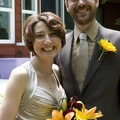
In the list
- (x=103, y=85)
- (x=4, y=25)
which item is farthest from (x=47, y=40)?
(x=4, y=25)

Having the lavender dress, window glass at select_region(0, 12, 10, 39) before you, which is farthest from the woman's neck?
window glass at select_region(0, 12, 10, 39)

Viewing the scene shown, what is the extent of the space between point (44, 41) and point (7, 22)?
6.57 m

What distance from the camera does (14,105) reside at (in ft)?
6.51

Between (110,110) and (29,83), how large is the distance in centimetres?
65

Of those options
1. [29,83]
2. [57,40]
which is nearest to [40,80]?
[29,83]

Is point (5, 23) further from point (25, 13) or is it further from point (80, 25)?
point (80, 25)

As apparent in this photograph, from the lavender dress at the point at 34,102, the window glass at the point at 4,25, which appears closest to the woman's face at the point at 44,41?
the lavender dress at the point at 34,102

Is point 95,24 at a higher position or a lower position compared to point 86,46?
higher

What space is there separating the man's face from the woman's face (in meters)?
0.38

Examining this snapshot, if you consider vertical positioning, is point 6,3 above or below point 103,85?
above

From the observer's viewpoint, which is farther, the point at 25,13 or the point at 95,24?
the point at 25,13

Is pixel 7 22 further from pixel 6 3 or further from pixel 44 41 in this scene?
pixel 44 41

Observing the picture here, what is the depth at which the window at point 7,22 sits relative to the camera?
822cm

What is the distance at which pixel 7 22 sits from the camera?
27.8 feet
